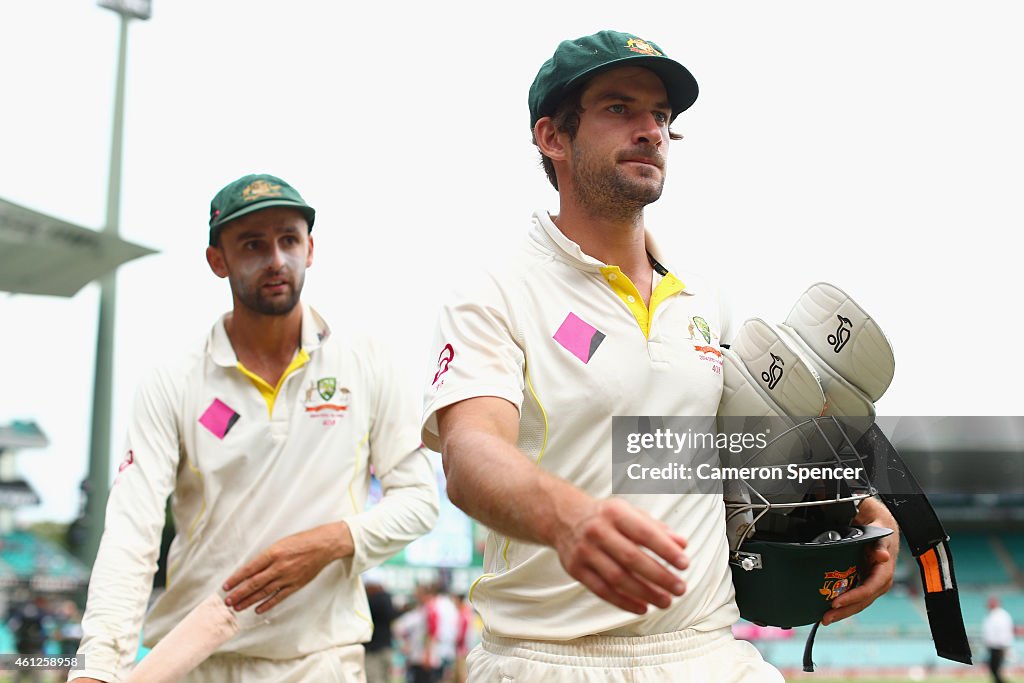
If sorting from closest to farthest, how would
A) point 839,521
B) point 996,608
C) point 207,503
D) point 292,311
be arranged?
point 839,521 < point 207,503 < point 292,311 < point 996,608

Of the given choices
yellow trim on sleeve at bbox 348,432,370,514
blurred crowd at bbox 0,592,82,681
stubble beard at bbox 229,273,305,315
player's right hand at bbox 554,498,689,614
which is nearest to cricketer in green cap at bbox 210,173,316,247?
stubble beard at bbox 229,273,305,315

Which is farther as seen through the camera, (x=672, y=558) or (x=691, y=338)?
(x=691, y=338)

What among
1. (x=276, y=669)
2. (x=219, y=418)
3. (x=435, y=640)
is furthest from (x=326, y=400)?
(x=435, y=640)

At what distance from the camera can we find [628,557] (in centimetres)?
148

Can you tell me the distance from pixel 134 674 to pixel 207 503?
2.14 feet

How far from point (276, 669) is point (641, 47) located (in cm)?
242

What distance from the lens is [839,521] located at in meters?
2.56

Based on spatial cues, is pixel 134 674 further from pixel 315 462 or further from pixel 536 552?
→ pixel 536 552

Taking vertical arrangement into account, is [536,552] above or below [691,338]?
below

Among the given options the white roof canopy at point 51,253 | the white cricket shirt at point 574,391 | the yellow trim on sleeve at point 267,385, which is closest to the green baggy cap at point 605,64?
the white cricket shirt at point 574,391

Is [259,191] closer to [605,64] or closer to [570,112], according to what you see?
[570,112]

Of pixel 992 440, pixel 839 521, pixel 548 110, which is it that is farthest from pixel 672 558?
pixel 992 440

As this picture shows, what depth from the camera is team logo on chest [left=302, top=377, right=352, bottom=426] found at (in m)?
3.77

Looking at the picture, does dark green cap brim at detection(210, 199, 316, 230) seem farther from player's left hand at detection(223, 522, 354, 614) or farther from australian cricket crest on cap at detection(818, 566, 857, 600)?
australian cricket crest on cap at detection(818, 566, 857, 600)
